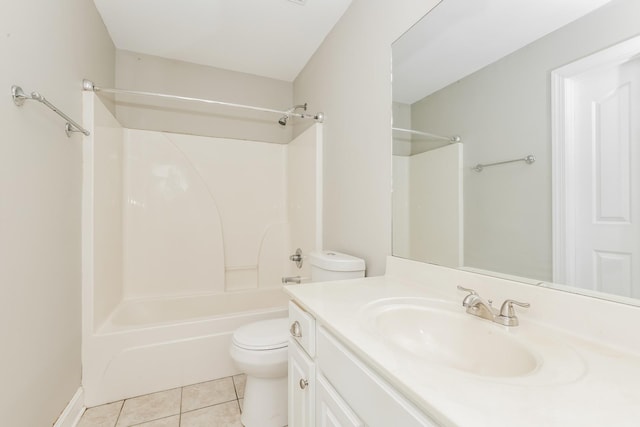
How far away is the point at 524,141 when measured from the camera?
0.92m

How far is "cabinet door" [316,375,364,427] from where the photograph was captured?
28.8 inches

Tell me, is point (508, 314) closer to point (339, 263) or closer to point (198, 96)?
point (339, 263)

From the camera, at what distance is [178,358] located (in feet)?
5.93

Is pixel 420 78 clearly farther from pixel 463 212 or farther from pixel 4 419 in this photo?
pixel 4 419

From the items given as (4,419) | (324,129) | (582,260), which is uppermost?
(324,129)

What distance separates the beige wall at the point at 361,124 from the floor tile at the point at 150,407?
4.39 feet

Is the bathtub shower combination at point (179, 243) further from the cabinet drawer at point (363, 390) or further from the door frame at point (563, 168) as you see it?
the door frame at point (563, 168)

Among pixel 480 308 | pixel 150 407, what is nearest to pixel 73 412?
pixel 150 407

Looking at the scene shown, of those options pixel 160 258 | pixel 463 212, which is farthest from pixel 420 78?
pixel 160 258

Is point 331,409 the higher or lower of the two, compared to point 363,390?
lower

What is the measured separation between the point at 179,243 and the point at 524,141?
250 cm

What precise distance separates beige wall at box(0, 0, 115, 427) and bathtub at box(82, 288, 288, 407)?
0.12 metres

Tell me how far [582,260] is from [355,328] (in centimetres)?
66

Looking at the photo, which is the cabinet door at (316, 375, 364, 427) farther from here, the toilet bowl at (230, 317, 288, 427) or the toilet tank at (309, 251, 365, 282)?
the toilet tank at (309, 251, 365, 282)
